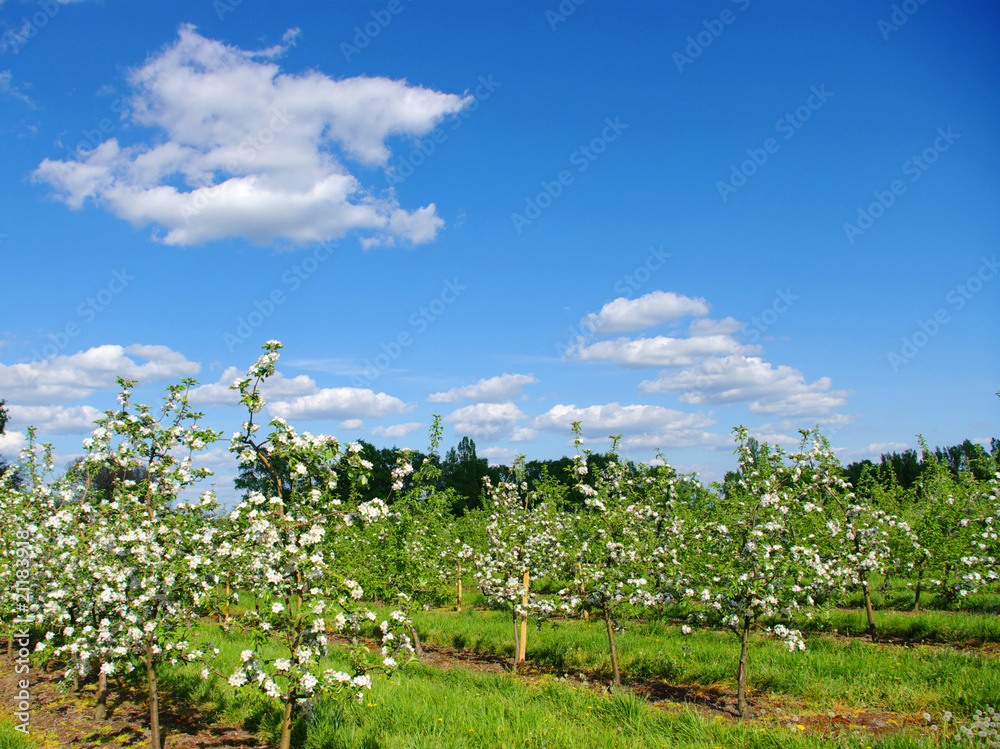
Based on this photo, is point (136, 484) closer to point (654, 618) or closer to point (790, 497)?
point (790, 497)

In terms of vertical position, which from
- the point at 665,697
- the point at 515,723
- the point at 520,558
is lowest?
the point at 665,697

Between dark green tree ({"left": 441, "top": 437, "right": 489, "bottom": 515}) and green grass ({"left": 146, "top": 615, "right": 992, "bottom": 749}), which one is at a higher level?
dark green tree ({"left": 441, "top": 437, "right": 489, "bottom": 515})

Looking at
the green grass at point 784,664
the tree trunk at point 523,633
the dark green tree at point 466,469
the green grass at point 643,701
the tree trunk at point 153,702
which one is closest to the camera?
the green grass at point 643,701

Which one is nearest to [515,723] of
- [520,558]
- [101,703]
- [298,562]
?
[298,562]

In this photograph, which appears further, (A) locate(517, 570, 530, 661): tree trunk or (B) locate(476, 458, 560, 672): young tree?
(A) locate(517, 570, 530, 661): tree trunk

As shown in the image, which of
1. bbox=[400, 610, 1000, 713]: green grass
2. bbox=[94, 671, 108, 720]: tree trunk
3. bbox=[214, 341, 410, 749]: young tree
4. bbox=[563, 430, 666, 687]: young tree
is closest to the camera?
bbox=[214, 341, 410, 749]: young tree

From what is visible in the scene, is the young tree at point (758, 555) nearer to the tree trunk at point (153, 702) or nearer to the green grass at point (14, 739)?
the tree trunk at point (153, 702)

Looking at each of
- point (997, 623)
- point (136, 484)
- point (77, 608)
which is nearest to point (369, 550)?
point (77, 608)

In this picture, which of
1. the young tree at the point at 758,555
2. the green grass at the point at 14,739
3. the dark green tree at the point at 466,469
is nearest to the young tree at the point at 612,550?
the young tree at the point at 758,555

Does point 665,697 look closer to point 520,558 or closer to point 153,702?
point 520,558

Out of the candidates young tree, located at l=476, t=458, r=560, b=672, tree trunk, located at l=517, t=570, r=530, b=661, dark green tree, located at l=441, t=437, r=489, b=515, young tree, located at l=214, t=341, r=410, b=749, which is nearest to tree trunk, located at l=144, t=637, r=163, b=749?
young tree, located at l=214, t=341, r=410, b=749

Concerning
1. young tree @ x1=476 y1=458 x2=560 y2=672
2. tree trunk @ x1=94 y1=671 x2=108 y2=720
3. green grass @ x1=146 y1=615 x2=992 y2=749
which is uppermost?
young tree @ x1=476 y1=458 x2=560 y2=672

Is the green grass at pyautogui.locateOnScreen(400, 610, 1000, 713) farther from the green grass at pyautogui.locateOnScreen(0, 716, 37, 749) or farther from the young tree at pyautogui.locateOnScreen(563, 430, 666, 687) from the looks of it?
the green grass at pyautogui.locateOnScreen(0, 716, 37, 749)

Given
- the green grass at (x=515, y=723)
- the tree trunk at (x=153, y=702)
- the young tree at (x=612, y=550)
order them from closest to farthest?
the green grass at (x=515, y=723) < the tree trunk at (x=153, y=702) < the young tree at (x=612, y=550)
